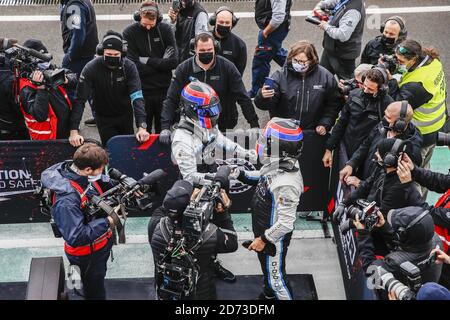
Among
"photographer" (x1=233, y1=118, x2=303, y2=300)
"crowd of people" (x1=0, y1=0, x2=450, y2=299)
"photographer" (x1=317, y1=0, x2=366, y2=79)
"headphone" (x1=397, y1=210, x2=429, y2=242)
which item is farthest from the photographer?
"photographer" (x1=317, y1=0, x2=366, y2=79)

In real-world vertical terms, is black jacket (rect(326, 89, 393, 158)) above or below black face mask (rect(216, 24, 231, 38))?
below

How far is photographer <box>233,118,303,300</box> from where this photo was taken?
5.67m

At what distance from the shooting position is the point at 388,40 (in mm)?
7953

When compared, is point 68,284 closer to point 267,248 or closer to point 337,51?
point 267,248

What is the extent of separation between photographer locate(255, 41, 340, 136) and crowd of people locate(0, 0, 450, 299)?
0.01m

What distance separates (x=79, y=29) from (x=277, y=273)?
14.2 ft

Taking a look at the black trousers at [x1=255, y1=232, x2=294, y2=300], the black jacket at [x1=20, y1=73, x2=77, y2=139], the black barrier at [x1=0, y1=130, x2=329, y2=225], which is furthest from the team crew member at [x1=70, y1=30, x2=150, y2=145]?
the black trousers at [x1=255, y1=232, x2=294, y2=300]

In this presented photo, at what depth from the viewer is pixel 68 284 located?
6.38m

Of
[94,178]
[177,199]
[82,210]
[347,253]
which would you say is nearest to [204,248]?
[177,199]

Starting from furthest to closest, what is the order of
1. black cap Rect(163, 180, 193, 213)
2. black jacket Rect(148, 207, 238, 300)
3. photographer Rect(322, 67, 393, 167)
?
photographer Rect(322, 67, 393, 167), black jacket Rect(148, 207, 238, 300), black cap Rect(163, 180, 193, 213)

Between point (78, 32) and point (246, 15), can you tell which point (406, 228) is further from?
point (246, 15)

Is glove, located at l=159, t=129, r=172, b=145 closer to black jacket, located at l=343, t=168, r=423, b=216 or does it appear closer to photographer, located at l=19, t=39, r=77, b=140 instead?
photographer, located at l=19, t=39, r=77, b=140

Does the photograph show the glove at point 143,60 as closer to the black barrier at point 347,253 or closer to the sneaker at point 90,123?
the sneaker at point 90,123

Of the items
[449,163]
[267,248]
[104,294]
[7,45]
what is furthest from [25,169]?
[449,163]
